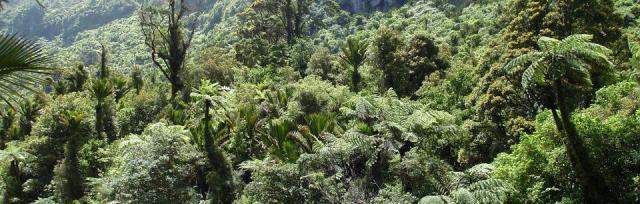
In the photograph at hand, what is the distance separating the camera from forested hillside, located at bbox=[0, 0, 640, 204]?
10805 millimetres

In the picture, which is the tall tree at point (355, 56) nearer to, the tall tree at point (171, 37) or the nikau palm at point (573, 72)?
the tall tree at point (171, 37)

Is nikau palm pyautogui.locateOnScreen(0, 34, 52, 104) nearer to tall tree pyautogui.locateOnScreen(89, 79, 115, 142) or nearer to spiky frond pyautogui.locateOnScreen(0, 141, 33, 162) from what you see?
spiky frond pyautogui.locateOnScreen(0, 141, 33, 162)

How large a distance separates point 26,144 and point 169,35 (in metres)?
11.2

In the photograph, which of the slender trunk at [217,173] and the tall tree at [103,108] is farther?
the tall tree at [103,108]

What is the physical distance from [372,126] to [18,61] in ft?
41.4

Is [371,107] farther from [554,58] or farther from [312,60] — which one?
[312,60]

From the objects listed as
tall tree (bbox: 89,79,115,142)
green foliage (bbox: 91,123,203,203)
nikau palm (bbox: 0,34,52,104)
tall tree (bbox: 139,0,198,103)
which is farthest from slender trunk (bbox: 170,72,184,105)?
nikau palm (bbox: 0,34,52,104)

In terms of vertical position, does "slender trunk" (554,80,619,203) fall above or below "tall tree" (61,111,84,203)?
below

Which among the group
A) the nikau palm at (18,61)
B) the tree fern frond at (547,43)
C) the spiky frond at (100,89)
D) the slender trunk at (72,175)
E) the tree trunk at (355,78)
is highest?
the nikau palm at (18,61)

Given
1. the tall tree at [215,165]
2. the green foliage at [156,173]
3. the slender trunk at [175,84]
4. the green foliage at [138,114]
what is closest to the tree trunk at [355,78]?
the slender trunk at [175,84]

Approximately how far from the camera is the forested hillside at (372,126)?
10805mm

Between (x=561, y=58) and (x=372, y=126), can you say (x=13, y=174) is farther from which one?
(x=561, y=58)

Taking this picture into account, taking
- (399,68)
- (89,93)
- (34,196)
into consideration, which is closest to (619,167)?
(399,68)

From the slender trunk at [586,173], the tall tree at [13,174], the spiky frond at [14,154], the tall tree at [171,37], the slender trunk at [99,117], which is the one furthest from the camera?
the tall tree at [171,37]
